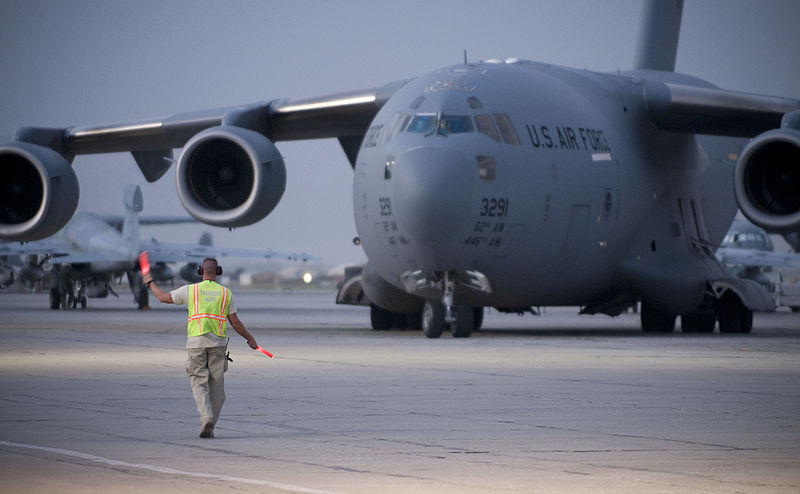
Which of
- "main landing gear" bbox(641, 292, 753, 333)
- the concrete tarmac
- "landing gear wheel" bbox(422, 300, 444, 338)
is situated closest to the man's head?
the concrete tarmac

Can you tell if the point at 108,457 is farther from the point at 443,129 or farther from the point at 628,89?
the point at 628,89

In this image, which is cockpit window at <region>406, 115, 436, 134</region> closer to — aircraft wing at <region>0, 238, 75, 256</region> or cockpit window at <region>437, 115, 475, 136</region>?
cockpit window at <region>437, 115, 475, 136</region>

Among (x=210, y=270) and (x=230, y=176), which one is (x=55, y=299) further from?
(x=210, y=270)

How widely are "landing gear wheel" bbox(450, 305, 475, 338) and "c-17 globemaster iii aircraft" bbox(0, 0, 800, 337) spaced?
0.03 metres

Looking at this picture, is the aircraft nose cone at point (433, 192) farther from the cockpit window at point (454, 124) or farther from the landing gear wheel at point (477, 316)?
the landing gear wheel at point (477, 316)

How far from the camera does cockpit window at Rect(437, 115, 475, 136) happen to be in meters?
21.1

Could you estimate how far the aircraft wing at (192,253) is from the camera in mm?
53906

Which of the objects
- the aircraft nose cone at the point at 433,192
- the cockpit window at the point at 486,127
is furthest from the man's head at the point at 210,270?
the cockpit window at the point at 486,127

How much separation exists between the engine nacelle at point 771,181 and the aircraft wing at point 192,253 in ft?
112

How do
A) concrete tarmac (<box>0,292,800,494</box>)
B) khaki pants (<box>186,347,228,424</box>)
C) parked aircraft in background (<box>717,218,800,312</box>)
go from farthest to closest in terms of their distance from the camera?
parked aircraft in background (<box>717,218,800,312</box>) < khaki pants (<box>186,347,228,424</box>) < concrete tarmac (<box>0,292,800,494</box>)

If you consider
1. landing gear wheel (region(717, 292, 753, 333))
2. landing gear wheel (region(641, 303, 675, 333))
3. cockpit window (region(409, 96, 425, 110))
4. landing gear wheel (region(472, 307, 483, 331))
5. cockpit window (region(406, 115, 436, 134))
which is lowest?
landing gear wheel (region(472, 307, 483, 331))

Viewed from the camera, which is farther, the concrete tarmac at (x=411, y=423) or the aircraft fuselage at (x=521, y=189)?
the aircraft fuselage at (x=521, y=189)

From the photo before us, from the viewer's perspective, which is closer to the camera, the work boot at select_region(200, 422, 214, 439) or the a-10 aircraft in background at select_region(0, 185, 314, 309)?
the work boot at select_region(200, 422, 214, 439)

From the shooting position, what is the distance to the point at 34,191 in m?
24.0
